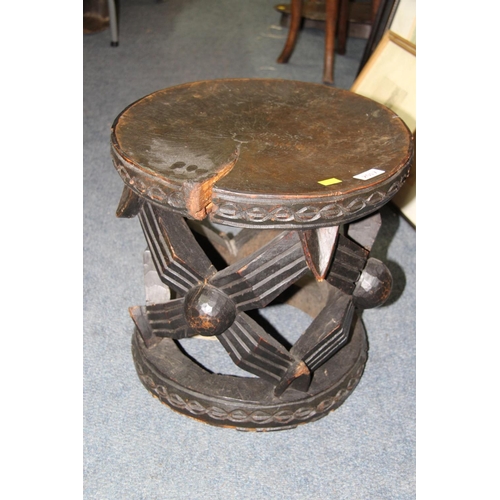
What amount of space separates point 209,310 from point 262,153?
1.14 ft

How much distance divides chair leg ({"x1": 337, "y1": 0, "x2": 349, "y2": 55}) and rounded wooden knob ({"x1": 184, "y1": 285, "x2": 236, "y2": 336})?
9.16ft

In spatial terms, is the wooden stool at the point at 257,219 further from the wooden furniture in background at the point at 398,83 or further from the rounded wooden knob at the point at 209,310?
the wooden furniture in background at the point at 398,83

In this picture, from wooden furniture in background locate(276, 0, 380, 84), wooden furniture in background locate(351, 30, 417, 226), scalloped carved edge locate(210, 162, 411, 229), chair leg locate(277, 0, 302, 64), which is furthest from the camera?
chair leg locate(277, 0, 302, 64)

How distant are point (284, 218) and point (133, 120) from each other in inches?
18.7

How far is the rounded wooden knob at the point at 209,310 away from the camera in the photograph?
1263 millimetres

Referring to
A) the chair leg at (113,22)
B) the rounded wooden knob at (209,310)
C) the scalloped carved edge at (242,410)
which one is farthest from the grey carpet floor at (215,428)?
the chair leg at (113,22)

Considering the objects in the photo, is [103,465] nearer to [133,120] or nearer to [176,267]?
[176,267]

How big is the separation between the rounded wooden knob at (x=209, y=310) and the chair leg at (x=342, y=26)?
2.79m

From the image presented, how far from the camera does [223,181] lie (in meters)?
1.15

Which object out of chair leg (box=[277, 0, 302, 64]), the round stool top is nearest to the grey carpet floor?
the round stool top

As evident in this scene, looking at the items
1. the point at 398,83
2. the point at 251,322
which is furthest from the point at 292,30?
the point at 251,322

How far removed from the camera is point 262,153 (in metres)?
1.27

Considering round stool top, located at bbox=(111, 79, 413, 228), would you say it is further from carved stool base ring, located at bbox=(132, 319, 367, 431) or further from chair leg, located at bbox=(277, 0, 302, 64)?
chair leg, located at bbox=(277, 0, 302, 64)

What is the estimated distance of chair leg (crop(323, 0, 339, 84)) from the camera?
3070mm
